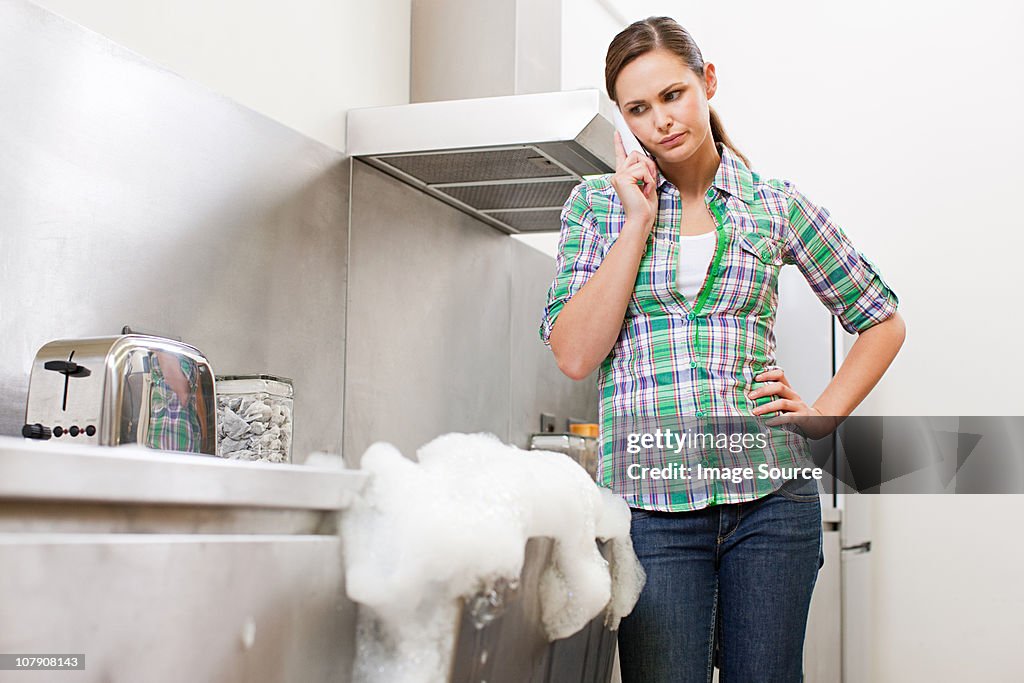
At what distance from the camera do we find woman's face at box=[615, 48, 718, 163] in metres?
1.26

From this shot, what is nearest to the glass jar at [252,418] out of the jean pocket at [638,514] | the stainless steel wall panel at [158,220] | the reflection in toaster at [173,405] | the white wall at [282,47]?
the stainless steel wall panel at [158,220]

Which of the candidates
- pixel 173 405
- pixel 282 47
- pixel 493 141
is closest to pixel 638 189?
pixel 173 405

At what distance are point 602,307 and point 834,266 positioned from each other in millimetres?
332

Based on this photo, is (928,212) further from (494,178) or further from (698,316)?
(698,316)

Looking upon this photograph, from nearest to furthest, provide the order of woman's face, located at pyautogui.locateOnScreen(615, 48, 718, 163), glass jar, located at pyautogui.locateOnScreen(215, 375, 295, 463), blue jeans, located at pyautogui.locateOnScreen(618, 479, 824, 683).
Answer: blue jeans, located at pyautogui.locateOnScreen(618, 479, 824, 683), woman's face, located at pyautogui.locateOnScreen(615, 48, 718, 163), glass jar, located at pyautogui.locateOnScreen(215, 375, 295, 463)

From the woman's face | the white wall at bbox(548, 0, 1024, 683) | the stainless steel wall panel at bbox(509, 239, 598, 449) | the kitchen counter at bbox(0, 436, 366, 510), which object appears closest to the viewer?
the kitchen counter at bbox(0, 436, 366, 510)

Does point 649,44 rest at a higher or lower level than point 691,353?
higher

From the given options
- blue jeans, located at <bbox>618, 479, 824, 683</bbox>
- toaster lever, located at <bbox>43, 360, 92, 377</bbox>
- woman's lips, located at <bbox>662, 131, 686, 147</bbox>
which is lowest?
blue jeans, located at <bbox>618, 479, 824, 683</bbox>

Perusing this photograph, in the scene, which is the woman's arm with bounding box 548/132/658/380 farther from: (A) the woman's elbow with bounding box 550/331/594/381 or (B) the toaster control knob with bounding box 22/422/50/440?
(B) the toaster control knob with bounding box 22/422/50/440

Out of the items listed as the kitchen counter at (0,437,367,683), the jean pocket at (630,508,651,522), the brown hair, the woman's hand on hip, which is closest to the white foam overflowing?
the kitchen counter at (0,437,367,683)

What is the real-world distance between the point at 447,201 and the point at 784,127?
162 cm

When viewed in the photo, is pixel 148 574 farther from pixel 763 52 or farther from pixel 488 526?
pixel 763 52

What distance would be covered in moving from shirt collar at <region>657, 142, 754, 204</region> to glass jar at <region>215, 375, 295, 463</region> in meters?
0.67

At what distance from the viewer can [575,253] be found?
1283 millimetres
